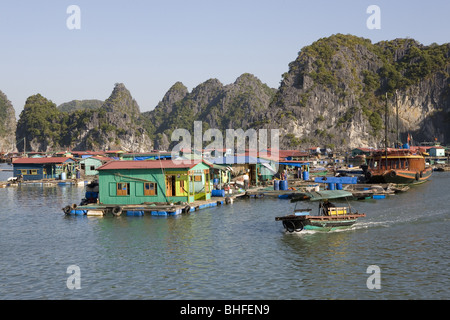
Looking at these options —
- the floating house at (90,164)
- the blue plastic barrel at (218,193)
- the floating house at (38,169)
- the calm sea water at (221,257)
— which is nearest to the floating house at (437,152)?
the floating house at (90,164)

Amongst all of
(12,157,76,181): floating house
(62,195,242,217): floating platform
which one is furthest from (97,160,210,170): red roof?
(12,157,76,181): floating house

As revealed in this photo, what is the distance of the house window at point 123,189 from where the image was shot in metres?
42.3

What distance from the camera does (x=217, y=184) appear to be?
5341 cm

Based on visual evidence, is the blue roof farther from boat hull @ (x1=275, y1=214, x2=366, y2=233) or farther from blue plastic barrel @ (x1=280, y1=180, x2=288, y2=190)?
boat hull @ (x1=275, y1=214, x2=366, y2=233)

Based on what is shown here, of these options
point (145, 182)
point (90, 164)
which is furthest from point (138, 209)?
point (90, 164)

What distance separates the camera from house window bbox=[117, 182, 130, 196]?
42312mm

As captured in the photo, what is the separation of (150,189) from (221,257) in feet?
54.6

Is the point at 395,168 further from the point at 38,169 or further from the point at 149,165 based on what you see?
the point at 38,169

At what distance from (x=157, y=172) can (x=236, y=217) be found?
7.66 meters

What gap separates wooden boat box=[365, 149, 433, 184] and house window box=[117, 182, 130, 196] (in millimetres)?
34741

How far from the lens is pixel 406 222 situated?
3741 centimetres

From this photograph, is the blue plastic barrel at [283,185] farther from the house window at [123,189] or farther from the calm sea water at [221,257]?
the house window at [123,189]
